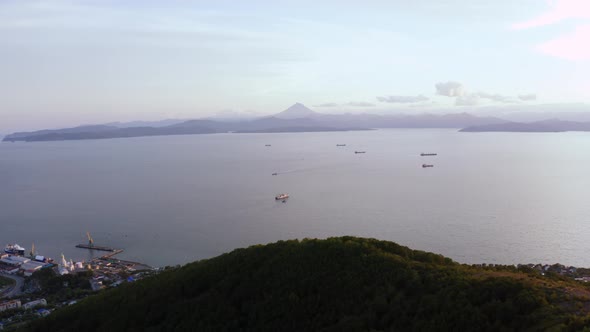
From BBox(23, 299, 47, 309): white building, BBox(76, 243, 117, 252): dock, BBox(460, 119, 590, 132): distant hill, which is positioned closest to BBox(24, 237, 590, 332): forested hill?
BBox(23, 299, 47, 309): white building

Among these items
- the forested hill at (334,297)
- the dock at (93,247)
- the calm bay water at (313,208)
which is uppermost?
the forested hill at (334,297)

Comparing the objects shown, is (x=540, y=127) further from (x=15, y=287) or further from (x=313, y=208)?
(x=15, y=287)

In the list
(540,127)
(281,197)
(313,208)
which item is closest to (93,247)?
(313,208)

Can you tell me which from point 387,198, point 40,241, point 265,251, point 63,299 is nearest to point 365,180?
point 387,198

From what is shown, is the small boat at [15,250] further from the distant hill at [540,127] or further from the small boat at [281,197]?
the distant hill at [540,127]

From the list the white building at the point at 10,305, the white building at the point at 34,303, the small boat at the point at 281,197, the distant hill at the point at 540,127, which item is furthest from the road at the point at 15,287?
the distant hill at the point at 540,127

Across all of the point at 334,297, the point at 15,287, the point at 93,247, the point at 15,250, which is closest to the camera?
the point at 334,297

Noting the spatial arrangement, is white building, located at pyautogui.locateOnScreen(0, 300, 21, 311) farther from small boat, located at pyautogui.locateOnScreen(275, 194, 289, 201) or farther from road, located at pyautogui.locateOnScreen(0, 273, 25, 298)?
small boat, located at pyautogui.locateOnScreen(275, 194, 289, 201)
